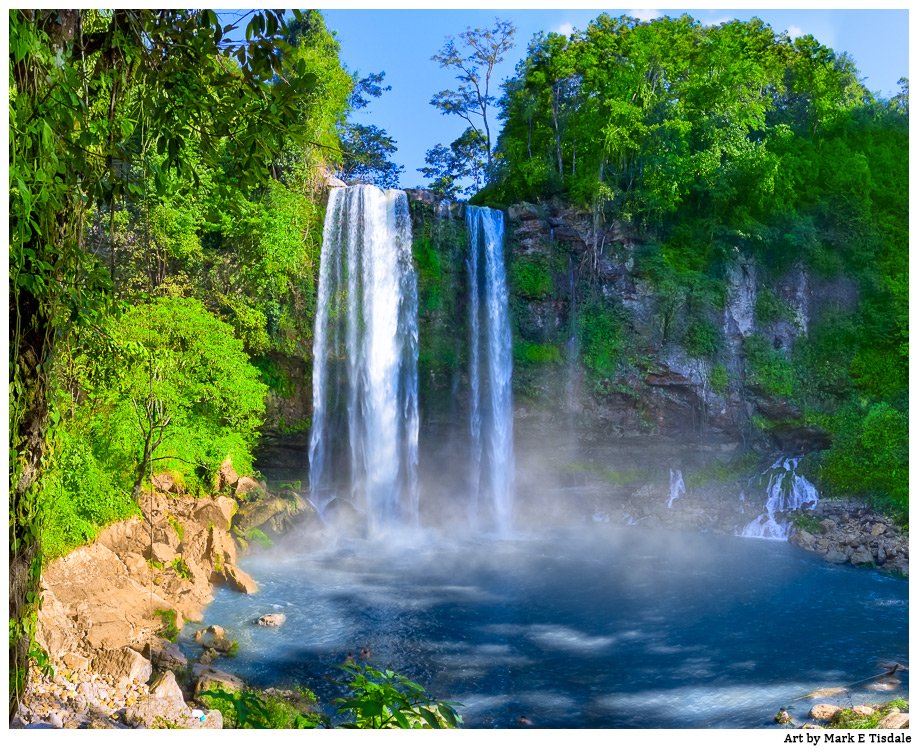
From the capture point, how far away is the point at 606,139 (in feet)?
42.2

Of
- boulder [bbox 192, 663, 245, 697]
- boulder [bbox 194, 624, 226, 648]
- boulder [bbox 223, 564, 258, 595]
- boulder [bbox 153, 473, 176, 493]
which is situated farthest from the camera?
boulder [bbox 153, 473, 176, 493]

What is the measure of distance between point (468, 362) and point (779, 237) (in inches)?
240

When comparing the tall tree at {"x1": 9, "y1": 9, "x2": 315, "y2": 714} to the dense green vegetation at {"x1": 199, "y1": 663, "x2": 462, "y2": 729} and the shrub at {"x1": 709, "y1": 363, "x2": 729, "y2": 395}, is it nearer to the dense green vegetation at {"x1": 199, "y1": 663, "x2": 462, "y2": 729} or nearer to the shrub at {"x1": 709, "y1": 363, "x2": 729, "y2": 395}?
the dense green vegetation at {"x1": 199, "y1": 663, "x2": 462, "y2": 729}

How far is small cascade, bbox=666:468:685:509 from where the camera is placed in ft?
43.2

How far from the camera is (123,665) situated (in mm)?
5309

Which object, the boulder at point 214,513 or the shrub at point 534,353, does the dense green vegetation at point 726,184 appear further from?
the boulder at point 214,513

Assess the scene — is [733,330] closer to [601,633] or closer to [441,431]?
[441,431]

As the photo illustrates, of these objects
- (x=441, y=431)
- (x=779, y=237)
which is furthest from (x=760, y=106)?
(x=441, y=431)

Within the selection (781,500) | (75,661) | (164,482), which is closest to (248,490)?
(164,482)

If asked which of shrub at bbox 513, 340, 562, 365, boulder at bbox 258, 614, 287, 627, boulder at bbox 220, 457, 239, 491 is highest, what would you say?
shrub at bbox 513, 340, 562, 365

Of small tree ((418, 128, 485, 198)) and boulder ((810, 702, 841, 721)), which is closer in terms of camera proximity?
boulder ((810, 702, 841, 721))

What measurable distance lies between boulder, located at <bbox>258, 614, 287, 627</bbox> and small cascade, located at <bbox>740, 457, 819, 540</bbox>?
315 inches

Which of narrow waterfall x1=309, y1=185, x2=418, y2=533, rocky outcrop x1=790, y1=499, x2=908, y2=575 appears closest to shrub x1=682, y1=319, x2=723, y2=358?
rocky outcrop x1=790, y1=499, x2=908, y2=575

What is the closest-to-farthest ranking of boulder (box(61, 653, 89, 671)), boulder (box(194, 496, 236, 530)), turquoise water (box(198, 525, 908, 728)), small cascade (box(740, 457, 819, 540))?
boulder (box(61, 653, 89, 671))
turquoise water (box(198, 525, 908, 728))
boulder (box(194, 496, 236, 530))
small cascade (box(740, 457, 819, 540))
